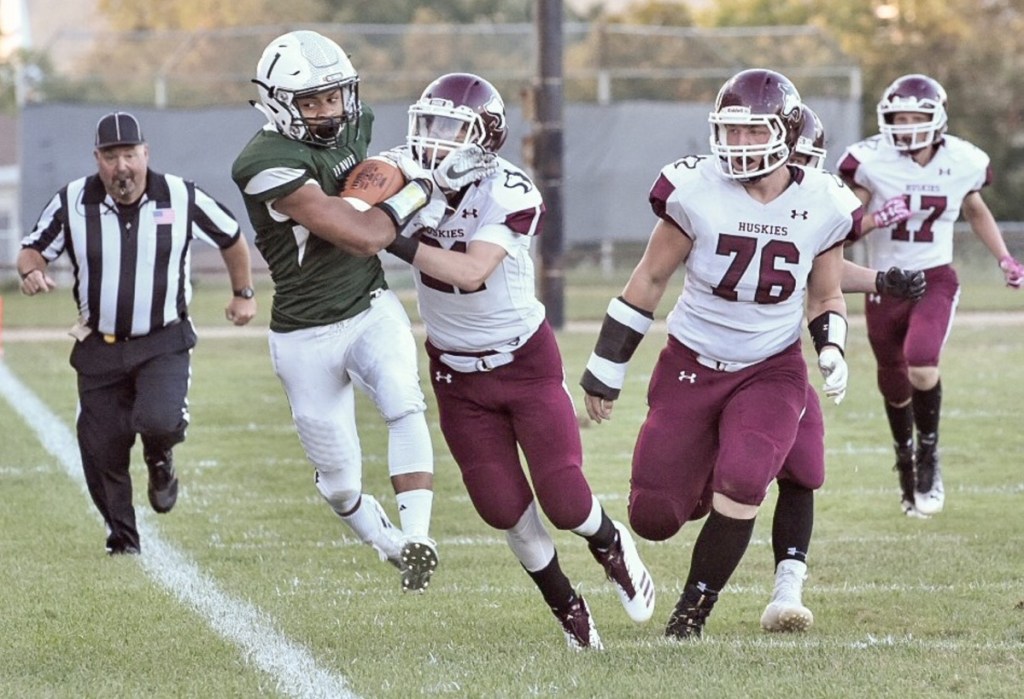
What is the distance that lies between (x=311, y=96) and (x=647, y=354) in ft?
32.6

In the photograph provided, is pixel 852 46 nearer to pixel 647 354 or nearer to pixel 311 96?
pixel 647 354

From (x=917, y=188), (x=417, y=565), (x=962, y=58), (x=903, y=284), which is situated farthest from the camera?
(x=962, y=58)

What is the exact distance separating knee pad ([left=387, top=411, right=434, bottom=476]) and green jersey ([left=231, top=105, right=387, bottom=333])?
394 millimetres

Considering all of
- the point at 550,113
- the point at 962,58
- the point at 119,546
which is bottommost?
the point at 962,58

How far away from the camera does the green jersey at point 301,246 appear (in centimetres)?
515

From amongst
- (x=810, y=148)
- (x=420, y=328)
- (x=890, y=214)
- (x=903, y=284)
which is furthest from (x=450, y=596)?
(x=420, y=328)

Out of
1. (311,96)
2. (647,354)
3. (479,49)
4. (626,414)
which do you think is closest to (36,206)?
(479,49)

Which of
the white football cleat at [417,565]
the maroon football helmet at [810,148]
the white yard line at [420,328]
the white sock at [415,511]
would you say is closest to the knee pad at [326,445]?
the white sock at [415,511]

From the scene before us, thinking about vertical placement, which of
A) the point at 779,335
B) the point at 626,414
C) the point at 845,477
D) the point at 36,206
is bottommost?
the point at 36,206

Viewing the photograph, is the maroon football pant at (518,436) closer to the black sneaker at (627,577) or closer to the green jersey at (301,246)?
the black sneaker at (627,577)

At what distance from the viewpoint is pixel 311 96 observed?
202 inches

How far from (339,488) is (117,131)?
6.19 ft

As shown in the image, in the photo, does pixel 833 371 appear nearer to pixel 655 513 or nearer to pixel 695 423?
pixel 695 423

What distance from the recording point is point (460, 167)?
4926 mm
